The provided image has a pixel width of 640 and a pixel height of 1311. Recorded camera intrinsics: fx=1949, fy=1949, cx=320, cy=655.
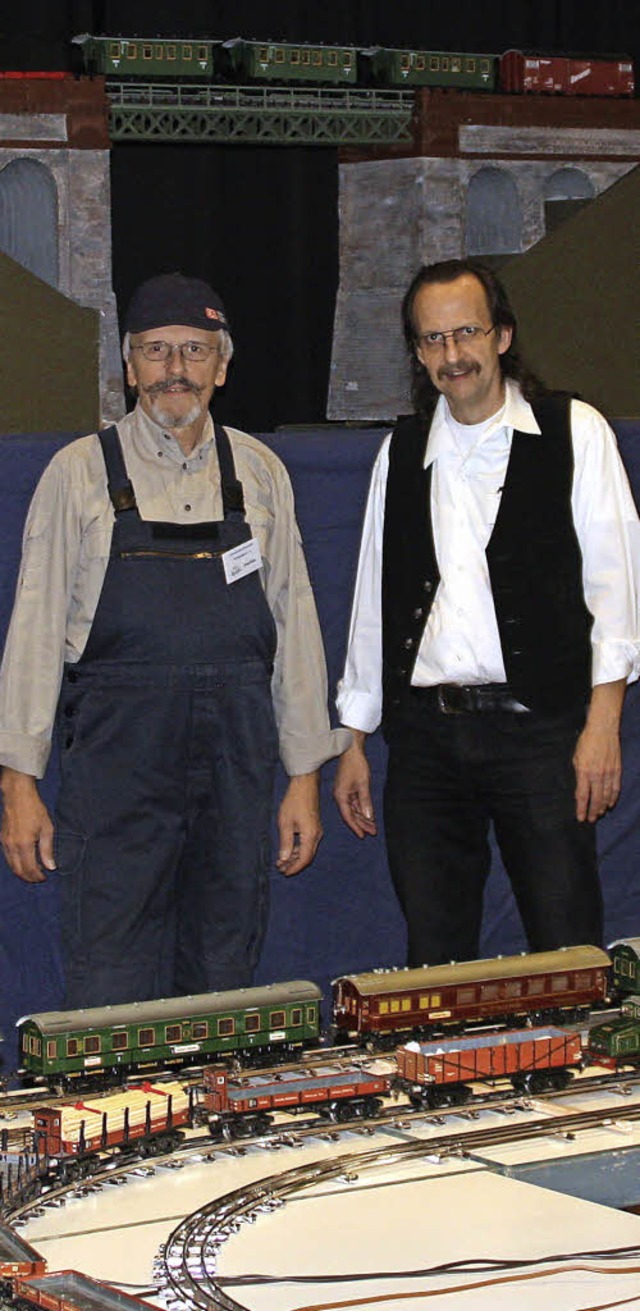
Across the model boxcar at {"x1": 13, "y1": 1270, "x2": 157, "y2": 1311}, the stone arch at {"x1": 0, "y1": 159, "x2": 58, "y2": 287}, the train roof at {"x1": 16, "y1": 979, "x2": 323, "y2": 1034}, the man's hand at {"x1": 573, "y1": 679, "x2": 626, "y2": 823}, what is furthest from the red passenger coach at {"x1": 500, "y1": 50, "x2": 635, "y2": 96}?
the model boxcar at {"x1": 13, "y1": 1270, "x2": 157, "y2": 1311}

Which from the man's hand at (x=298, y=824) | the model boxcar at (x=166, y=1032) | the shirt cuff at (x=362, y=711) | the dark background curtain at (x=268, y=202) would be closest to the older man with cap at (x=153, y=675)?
the man's hand at (x=298, y=824)

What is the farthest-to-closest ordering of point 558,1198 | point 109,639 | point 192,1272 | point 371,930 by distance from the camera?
point 371,930 → point 109,639 → point 558,1198 → point 192,1272

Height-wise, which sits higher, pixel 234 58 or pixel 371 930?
pixel 234 58

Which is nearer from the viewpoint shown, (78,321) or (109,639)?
(109,639)

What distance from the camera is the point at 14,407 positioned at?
23.0ft

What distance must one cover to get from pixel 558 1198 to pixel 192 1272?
644 mm

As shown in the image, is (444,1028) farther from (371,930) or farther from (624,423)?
(624,423)

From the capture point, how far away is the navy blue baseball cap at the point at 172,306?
182 inches

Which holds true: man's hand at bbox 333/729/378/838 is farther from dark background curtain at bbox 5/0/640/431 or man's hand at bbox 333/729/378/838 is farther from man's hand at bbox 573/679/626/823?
dark background curtain at bbox 5/0/640/431

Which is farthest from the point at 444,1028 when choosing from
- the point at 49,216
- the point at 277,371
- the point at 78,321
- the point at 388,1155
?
the point at 277,371

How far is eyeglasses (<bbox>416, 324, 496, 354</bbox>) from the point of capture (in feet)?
15.2

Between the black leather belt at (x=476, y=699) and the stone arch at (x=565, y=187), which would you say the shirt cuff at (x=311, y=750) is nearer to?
the black leather belt at (x=476, y=699)

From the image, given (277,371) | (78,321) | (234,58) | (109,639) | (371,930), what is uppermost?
(234,58)

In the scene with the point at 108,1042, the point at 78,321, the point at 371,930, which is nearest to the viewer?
the point at 108,1042
